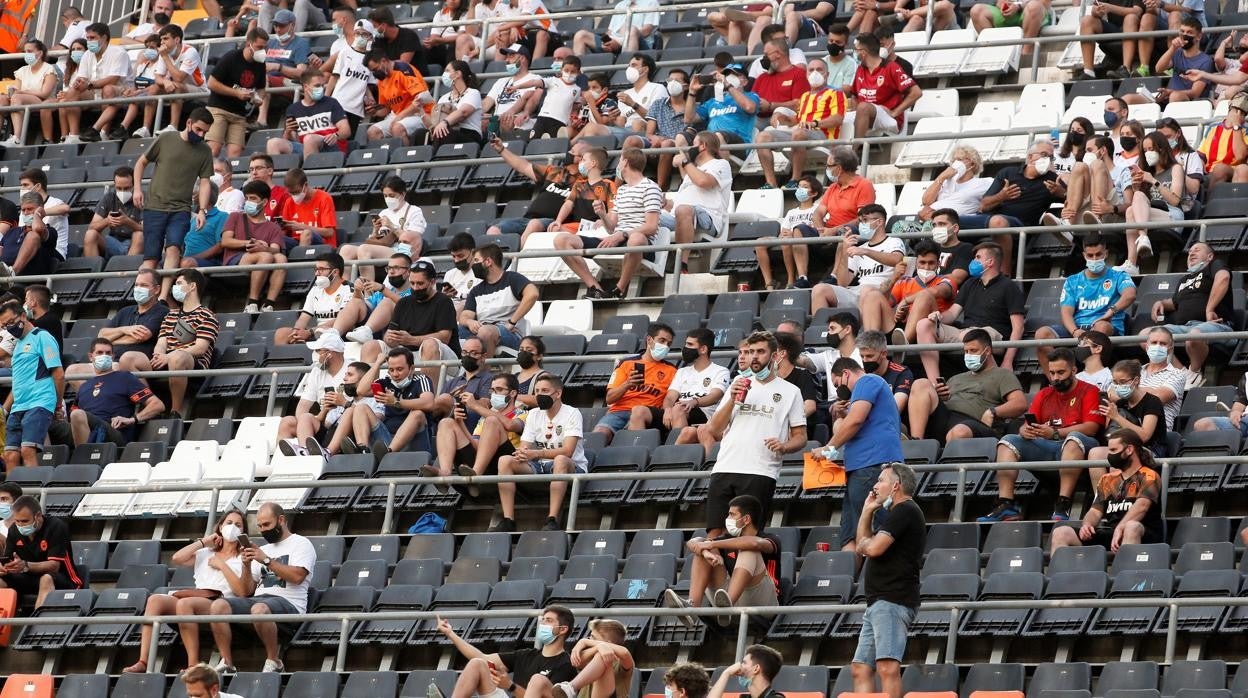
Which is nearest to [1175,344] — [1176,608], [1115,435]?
[1115,435]

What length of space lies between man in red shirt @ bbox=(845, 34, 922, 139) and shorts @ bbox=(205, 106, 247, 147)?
19.4 ft

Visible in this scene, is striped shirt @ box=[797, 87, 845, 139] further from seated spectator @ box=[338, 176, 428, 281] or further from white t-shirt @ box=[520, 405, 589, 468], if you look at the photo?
white t-shirt @ box=[520, 405, 589, 468]

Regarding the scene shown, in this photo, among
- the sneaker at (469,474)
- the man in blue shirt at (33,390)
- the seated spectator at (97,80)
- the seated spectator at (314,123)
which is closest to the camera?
the sneaker at (469,474)

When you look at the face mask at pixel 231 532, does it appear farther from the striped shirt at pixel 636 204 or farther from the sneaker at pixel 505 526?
the striped shirt at pixel 636 204

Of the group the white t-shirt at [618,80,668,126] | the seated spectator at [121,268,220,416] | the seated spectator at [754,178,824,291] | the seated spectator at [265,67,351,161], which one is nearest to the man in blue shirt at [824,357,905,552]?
the seated spectator at [754,178,824,291]

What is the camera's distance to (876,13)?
61.1ft

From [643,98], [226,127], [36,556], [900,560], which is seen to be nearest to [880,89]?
[643,98]

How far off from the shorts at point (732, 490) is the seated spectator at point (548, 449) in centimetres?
146

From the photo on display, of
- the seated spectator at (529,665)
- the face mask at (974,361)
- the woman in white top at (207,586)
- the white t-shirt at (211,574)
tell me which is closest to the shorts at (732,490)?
the seated spectator at (529,665)

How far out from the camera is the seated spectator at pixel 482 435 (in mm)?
13734

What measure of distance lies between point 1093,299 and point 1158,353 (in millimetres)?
946

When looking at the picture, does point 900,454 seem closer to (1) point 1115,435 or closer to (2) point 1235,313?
(1) point 1115,435

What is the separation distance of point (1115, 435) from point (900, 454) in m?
1.19

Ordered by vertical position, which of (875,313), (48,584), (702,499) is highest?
(875,313)
